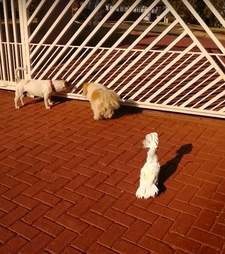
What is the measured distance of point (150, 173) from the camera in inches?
169

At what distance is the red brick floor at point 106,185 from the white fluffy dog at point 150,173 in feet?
0.37

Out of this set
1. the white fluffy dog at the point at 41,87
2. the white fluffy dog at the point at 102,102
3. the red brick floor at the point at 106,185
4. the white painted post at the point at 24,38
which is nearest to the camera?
the red brick floor at the point at 106,185

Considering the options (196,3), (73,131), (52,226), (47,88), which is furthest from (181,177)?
(196,3)

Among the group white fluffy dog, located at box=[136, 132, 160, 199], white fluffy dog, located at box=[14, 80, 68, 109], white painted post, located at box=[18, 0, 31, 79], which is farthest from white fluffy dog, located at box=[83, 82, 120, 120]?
white fluffy dog, located at box=[136, 132, 160, 199]

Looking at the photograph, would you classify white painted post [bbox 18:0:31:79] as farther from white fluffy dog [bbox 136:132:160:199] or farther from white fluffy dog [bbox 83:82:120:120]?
white fluffy dog [bbox 136:132:160:199]

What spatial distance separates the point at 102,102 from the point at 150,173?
2.51m

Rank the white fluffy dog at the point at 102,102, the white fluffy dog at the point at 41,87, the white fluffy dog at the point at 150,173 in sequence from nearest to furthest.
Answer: the white fluffy dog at the point at 150,173 < the white fluffy dog at the point at 102,102 < the white fluffy dog at the point at 41,87

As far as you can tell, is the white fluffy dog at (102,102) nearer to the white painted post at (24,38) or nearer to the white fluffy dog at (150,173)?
the white painted post at (24,38)

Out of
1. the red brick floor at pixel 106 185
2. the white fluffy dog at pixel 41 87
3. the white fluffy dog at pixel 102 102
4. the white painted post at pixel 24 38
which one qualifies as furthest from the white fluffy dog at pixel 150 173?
the white painted post at pixel 24 38

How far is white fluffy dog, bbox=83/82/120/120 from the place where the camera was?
6.53 meters

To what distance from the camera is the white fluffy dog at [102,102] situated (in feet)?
21.4

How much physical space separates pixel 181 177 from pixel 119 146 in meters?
1.28

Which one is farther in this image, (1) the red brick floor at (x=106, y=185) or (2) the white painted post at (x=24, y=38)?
(2) the white painted post at (x=24, y=38)

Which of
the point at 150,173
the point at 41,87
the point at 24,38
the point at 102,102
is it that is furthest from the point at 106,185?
the point at 24,38
